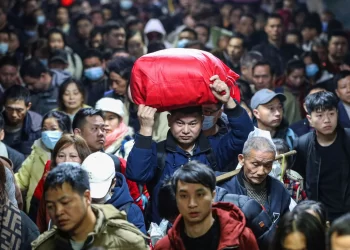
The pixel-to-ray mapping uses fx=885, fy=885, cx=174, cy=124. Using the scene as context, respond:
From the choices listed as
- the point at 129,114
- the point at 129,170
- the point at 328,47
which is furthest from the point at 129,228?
the point at 328,47

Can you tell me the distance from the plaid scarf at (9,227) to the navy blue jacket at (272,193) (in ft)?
5.30

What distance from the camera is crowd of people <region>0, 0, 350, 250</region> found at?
5.52 metres

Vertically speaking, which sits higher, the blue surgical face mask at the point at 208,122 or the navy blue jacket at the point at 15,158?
the blue surgical face mask at the point at 208,122

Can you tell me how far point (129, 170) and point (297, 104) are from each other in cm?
472

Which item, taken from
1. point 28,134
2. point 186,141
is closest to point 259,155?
point 186,141

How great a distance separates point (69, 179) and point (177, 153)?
1.62 metres

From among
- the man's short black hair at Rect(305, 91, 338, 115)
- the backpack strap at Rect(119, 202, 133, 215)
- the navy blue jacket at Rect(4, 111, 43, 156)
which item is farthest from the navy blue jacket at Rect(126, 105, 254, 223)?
the navy blue jacket at Rect(4, 111, 43, 156)

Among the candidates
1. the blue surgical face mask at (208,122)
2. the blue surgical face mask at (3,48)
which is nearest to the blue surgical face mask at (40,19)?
the blue surgical face mask at (3,48)

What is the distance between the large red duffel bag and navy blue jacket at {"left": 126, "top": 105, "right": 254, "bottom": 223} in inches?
10.5

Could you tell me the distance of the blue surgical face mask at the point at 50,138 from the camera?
28.8 ft

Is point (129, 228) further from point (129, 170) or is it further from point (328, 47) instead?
point (328, 47)

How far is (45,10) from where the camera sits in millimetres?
18422

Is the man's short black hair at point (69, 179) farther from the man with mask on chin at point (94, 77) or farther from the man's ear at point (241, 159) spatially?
the man with mask on chin at point (94, 77)

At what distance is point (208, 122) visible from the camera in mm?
7434
